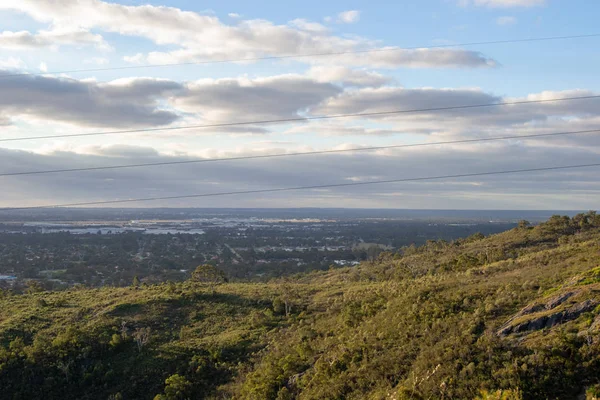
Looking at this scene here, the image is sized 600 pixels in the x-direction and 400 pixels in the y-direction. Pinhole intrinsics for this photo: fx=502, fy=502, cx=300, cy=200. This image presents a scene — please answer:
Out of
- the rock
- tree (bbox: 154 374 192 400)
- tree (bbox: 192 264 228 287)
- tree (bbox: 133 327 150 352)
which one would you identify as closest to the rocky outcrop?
the rock

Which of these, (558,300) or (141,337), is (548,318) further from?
(141,337)

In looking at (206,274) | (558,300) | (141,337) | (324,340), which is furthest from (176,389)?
(206,274)

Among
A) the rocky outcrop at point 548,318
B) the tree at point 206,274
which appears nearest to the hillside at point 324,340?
the rocky outcrop at point 548,318

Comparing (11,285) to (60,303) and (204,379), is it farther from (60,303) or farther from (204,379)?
(204,379)

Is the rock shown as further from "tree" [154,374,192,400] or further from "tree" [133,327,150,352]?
"tree" [133,327,150,352]

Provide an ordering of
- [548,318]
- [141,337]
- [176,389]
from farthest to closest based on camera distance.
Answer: [141,337], [176,389], [548,318]

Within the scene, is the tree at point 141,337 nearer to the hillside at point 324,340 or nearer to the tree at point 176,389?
the hillside at point 324,340

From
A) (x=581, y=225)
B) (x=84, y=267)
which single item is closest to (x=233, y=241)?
(x=84, y=267)

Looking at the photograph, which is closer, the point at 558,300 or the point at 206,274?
the point at 558,300
